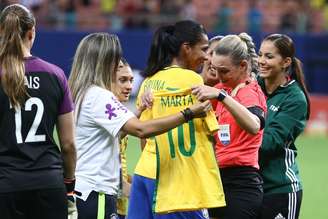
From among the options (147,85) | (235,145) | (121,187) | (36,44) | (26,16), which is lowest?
(36,44)

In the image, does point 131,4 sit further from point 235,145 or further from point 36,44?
point 235,145

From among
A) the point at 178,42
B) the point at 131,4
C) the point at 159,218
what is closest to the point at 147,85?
the point at 178,42

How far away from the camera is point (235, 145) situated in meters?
7.11

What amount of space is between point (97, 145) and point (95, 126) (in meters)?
0.14

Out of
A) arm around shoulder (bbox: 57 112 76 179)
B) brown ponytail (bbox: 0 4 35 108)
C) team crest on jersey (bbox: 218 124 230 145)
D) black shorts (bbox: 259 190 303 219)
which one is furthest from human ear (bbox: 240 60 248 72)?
brown ponytail (bbox: 0 4 35 108)

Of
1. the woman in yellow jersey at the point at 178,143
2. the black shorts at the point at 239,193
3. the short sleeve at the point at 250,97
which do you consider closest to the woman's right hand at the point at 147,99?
the woman in yellow jersey at the point at 178,143

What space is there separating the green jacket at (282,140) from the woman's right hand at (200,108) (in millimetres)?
1067

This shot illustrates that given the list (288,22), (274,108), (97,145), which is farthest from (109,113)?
(288,22)

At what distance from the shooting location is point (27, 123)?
607 cm

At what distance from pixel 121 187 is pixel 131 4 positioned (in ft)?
66.9

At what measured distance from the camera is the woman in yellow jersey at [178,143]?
6746 mm

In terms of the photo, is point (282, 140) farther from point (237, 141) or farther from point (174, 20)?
point (174, 20)

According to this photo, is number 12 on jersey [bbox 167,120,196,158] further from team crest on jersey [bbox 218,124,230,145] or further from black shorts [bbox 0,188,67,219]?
black shorts [bbox 0,188,67,219]

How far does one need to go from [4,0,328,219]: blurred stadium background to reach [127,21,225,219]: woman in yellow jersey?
17385mm
